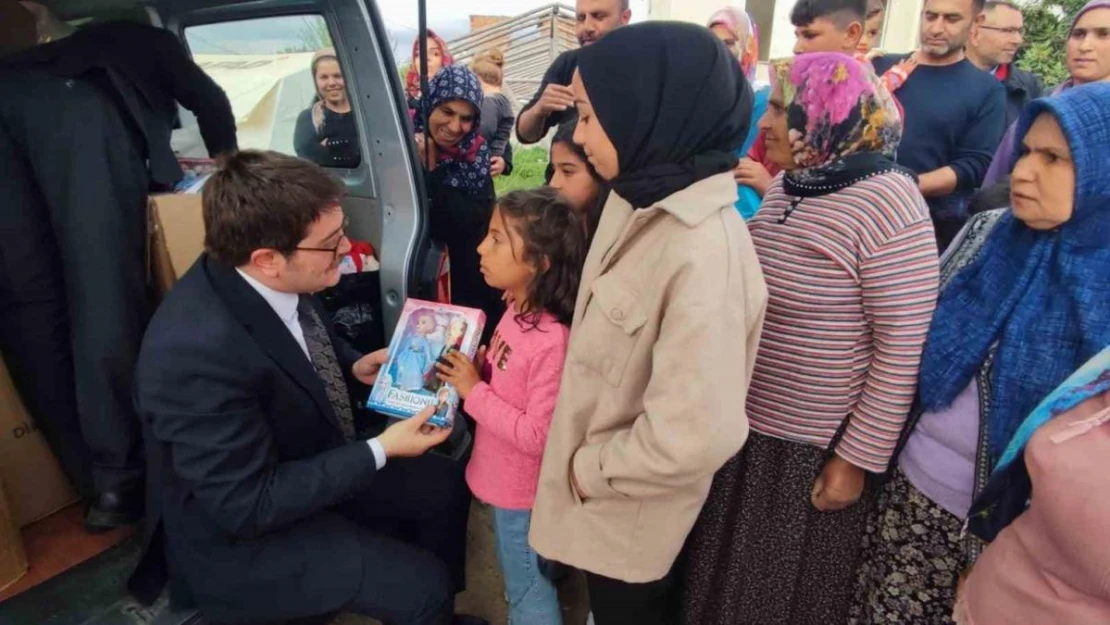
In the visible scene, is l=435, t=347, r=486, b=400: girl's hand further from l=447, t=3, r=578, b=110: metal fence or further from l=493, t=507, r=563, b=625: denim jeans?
l=447, t=3, r=578, b=110: metal fence

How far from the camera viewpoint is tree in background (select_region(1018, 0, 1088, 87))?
8.66 metres

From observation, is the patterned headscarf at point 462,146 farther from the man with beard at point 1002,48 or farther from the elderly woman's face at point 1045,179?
the man with beard at point 1002,48

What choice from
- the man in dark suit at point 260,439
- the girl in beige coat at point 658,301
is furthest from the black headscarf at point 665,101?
the man in dark suit at point 260,439

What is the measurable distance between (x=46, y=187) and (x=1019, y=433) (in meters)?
2.59

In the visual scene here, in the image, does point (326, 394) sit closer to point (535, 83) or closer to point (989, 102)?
point (989, 102)

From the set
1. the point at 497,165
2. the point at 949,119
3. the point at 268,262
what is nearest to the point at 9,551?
the point at 268,262

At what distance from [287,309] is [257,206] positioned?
11.9 inches

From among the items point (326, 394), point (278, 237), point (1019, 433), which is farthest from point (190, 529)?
point (1019, 433)

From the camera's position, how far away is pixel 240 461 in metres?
1.50

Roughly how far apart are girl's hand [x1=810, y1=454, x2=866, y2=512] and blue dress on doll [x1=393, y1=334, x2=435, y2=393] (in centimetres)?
107

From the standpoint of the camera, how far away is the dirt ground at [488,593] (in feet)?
7.61

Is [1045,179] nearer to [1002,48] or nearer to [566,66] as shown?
[566,66]

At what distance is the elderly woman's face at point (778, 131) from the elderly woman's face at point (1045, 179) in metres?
0.46

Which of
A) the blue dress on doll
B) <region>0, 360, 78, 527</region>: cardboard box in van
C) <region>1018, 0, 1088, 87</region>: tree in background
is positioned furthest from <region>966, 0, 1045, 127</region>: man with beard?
<region>1018, 0, 1088, 87</region>: tree in background
